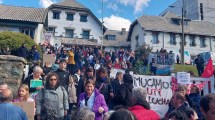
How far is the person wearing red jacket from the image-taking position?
14.1ft

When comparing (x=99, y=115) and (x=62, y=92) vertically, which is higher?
(x=62, y=92)

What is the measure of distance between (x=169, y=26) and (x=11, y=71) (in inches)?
1623

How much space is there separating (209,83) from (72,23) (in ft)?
133

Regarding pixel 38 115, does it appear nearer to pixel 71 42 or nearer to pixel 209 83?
pixel 209 83

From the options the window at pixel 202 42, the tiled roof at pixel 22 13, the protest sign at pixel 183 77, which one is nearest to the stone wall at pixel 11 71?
the protest sign at pixel 183 77

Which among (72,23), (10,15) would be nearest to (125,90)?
(10,15)

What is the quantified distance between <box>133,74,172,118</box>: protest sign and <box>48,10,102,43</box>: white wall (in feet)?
129

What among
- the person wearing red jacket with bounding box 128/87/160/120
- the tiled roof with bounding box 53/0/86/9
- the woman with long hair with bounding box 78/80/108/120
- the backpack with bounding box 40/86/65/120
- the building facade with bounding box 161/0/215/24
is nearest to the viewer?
the person wearing red jacket with bounding box 128/87/160/120

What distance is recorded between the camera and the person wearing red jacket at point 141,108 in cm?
430

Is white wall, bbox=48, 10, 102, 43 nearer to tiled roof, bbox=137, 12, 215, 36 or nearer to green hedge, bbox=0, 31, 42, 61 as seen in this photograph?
tiled roof, bbox=137, 12, 215, 36

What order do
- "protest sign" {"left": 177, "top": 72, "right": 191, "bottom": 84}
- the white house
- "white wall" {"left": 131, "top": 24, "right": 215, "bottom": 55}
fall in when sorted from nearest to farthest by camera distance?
1. "protest sign" {"left": 177, "top": 72, "right": 191, "bottom": 84}
2. "white wall" {"left": 131, "top": 24, "right": 215, "bottom": 55}
3. the white house

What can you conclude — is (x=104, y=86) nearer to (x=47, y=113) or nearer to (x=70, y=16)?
(x=47, y=113)

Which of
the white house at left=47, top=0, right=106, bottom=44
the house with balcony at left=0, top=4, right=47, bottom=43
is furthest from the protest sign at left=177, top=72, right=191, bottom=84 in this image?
the white house at left=47, top=0, right=106, bottom=44

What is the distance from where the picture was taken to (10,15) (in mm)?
36375
